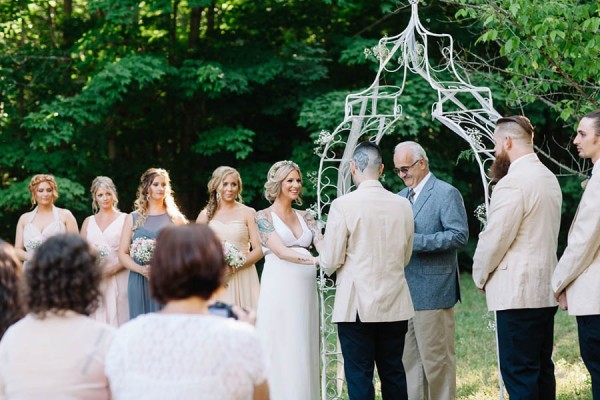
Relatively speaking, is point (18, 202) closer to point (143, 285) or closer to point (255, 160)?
point (255, 160)

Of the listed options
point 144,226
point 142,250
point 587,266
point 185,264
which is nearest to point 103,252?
point 144,226

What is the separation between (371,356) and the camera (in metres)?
4.75

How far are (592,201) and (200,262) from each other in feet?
7.74

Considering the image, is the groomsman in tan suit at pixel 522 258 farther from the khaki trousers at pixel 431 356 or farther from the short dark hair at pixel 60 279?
the short dark hair at pixel 60 279

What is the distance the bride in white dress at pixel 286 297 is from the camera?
5.73 meters

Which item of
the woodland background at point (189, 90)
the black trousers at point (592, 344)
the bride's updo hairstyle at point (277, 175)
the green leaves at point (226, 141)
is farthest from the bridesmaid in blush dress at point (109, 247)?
the green leaves at point (226, 141)

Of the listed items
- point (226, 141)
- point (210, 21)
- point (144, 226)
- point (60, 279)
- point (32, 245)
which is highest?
point (210, 21)

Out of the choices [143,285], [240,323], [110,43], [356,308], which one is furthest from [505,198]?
[110,43]

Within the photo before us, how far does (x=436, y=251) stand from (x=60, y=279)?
3.28m

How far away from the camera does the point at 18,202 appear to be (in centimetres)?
1156

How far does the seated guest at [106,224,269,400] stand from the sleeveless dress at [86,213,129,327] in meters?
4.17

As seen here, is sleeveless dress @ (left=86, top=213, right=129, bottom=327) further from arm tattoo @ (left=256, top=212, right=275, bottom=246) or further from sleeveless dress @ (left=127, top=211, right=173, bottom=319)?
arm tattoo @ (left=256, top=212, right=275, bottom=246)

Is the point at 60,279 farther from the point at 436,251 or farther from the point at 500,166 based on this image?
the point at 436,251

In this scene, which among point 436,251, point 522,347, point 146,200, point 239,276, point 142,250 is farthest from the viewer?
point 146,200
